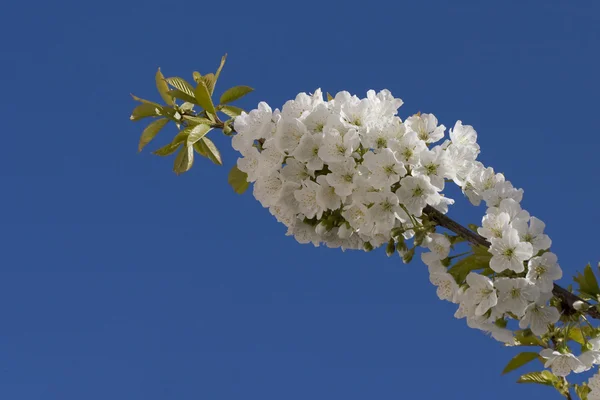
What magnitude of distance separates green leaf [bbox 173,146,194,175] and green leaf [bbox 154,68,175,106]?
225mm

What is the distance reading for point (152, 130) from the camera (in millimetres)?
3002

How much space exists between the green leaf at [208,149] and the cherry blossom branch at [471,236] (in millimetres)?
1043

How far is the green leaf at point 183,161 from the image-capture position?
9.68 feet

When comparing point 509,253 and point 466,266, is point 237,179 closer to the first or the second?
point 466,266

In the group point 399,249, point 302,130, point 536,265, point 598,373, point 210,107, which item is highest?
point 210,107

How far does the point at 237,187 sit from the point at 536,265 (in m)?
1.28

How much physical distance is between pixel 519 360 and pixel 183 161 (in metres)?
1.62

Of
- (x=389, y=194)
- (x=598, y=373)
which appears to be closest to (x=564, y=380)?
(x=598, y=373)

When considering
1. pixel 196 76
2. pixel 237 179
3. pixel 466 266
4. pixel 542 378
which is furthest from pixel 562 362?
pixel 196 76

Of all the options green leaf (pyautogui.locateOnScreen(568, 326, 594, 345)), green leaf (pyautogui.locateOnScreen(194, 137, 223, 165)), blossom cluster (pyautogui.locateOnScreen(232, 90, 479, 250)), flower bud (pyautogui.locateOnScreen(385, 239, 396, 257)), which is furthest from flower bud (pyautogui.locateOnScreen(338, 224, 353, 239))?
green leaf (pyautogui.locateOnScreen(568, 326, 594, 345))

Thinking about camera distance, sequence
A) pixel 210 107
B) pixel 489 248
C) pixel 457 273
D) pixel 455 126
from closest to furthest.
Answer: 1. pixel 489 248
2. pixel 457 273
3. pixel 455 126
4. pixel 210 107

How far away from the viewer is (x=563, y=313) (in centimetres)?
232

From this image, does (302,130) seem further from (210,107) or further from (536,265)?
(536,265)

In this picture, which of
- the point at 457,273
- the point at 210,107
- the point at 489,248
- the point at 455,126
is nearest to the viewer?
the point at 489,248
